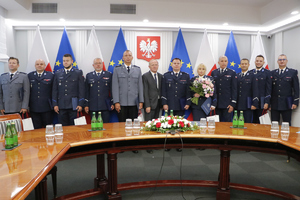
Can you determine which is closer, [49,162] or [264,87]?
[49,162]

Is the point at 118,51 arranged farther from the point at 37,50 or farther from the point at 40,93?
the point at 40,93

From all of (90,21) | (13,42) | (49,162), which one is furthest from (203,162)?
(13,42)

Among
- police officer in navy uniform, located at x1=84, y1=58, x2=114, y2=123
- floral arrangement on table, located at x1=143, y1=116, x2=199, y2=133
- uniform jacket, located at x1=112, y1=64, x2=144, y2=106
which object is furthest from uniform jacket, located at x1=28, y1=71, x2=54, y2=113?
floral arrangement on table, located at x1=143, y1=116, x2=199, y2=133

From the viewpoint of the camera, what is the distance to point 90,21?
5023 mm

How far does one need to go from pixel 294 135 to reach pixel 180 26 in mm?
3679

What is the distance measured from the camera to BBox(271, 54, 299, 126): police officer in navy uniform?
4.35 m

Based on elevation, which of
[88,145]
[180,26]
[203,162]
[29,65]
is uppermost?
[180,26]

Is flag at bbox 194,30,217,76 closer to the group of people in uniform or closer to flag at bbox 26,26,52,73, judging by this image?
the group of people in uniform

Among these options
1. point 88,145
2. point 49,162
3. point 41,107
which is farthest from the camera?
point 41,107

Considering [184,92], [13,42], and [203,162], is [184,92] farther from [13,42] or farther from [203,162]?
[13,42]

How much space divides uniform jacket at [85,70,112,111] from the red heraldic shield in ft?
4.02

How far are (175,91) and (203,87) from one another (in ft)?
1.87

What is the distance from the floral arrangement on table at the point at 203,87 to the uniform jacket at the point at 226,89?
47cm

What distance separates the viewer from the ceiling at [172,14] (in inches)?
189
